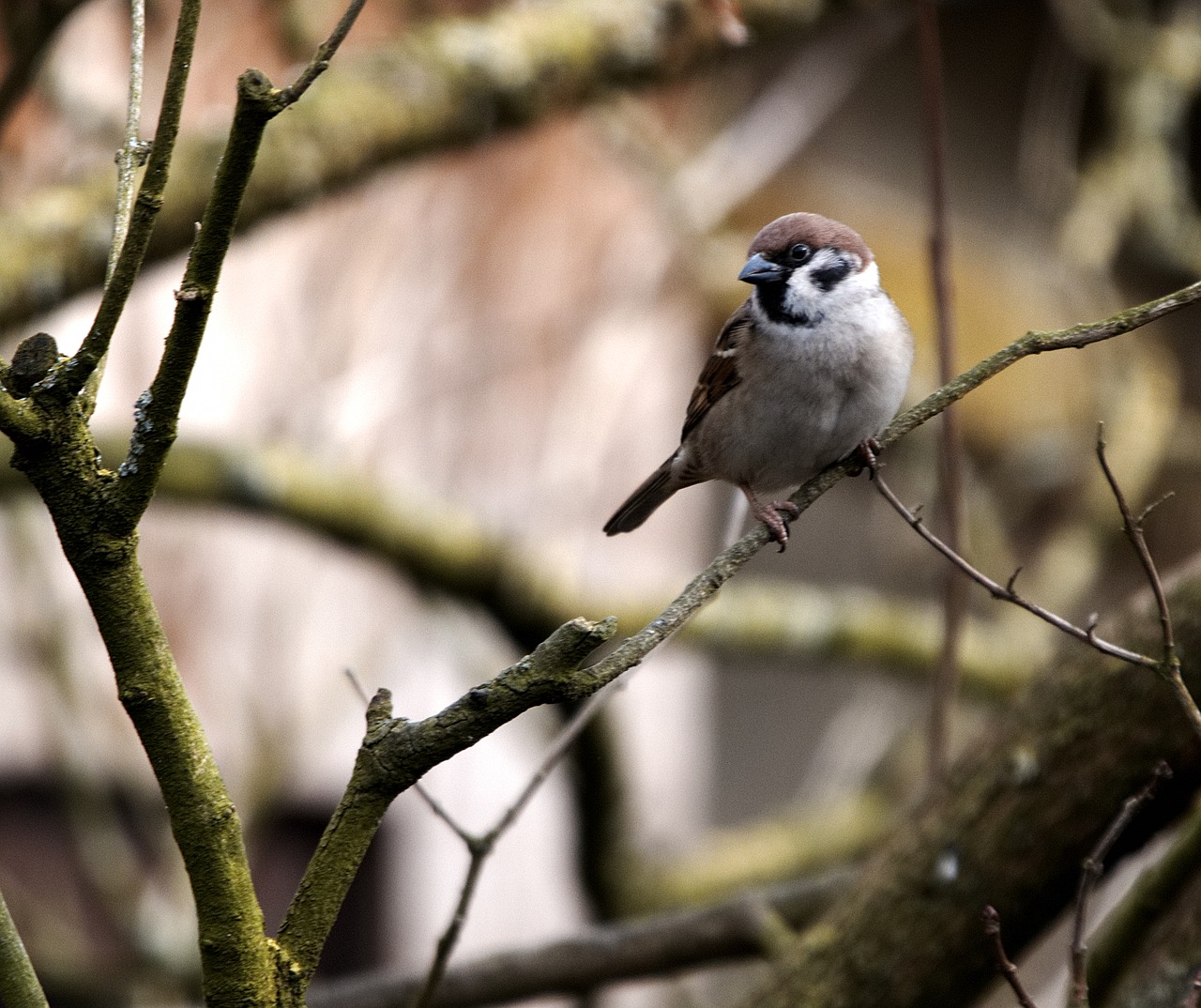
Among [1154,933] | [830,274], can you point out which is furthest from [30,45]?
[1154,933]

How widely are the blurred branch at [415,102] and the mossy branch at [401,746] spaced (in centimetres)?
162

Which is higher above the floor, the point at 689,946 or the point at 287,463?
the point at 287,463

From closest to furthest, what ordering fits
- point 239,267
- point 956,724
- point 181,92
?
point 181,92, point 239,267, point 956,724

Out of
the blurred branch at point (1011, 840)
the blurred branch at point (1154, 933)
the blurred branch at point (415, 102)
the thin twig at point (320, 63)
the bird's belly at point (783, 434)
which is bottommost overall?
the blurred branch at point (1154, 933)

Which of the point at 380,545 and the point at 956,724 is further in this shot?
A: the point at 956,724

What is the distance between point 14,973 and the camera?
3.63 ft

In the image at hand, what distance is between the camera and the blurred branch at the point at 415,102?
2541 millimetres

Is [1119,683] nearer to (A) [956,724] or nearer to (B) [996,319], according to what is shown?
(A) [956,724]

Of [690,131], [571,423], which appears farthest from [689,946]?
[690,131]

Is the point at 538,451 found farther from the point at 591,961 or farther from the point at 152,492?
the point at 152,492

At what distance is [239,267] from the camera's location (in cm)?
457

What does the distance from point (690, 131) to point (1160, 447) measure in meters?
2.19

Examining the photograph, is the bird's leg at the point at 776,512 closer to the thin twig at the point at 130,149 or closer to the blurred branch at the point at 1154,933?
the blurred branch at the point at 1154,933

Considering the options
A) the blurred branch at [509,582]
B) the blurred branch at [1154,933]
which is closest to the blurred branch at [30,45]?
the blurred branch at [509,582]
